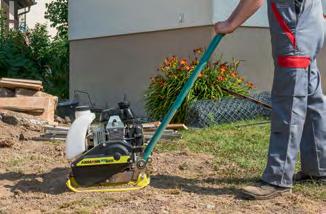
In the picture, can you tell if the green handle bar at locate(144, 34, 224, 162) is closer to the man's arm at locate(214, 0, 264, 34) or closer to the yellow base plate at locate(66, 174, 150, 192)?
the man's arm at locate(214, 0, 264, 34)

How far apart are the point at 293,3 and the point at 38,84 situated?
268 inches

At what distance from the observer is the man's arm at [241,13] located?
4363 mm

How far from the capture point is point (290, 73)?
14.1 ft

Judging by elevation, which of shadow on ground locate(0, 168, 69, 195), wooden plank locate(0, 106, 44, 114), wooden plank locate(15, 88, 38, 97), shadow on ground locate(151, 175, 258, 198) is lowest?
shadow on ground locate(0, 168, 69, 195)

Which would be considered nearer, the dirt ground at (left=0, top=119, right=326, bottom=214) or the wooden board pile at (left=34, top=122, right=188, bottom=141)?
the dirt ground at (left=0, top=119, right=326, bottom=214)

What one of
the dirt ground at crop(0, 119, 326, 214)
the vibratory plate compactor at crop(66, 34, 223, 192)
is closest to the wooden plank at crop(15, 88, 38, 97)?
the dirt ground at crop(0, 119, 326, 214)

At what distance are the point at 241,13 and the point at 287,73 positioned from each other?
0.56m

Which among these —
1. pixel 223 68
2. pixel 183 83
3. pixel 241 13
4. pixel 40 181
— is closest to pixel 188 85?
pixel 241 13

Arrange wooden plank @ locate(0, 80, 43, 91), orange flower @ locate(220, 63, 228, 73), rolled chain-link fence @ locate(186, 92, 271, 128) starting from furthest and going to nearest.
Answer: wooden plank @ locate(0, 80, 43, 91) < orange flower @ locate(220, 63, 228, 73) < rolled chain-link fence @ locate(186, 92, 271, 128)

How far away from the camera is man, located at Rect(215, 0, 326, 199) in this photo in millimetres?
4289

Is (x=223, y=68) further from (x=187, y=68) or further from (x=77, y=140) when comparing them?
(x=77, y=140)

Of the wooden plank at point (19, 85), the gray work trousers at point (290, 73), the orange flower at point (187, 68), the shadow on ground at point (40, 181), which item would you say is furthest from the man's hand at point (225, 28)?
the wooden plank at point (19, 85)

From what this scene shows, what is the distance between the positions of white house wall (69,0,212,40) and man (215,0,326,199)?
563 cm

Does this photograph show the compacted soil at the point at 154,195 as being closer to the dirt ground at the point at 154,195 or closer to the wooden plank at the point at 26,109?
the dirt ground at the point at 154,195
